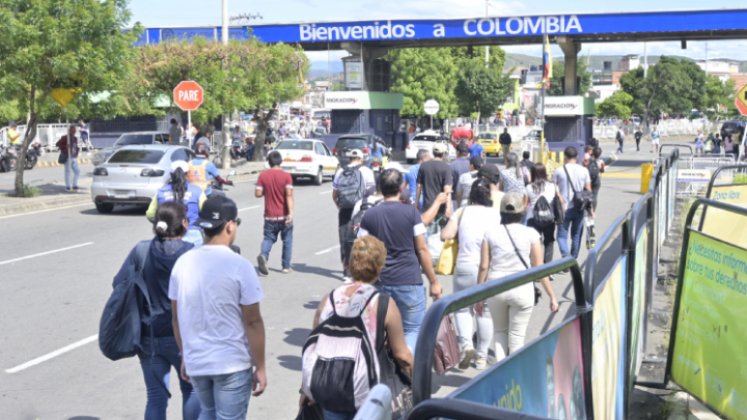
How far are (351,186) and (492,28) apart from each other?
32.9m

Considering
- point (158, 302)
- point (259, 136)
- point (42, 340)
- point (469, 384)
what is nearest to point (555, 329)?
point (469, 384)

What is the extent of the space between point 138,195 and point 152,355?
51.2 ft

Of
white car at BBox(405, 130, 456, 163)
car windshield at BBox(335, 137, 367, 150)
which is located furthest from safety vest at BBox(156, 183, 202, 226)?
white car at BBox(405, 130, 456, 163)

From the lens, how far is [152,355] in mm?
5859

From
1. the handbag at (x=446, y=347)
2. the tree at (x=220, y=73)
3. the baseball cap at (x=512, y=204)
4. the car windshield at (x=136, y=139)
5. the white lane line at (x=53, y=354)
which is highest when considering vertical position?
the tree at (x=220, y=73)

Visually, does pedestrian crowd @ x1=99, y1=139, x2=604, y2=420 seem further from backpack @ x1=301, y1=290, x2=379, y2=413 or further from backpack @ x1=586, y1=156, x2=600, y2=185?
backpack @ x1=586, y1=156, x2=600, y2=185

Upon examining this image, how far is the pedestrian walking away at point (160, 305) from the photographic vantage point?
5848 millimetres

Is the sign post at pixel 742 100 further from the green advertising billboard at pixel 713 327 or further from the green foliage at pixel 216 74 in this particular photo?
the green advertising billboard at pixel 713 327

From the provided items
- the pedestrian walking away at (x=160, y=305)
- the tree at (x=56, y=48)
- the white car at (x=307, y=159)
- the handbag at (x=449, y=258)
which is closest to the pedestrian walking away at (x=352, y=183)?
the handbag at (x=449, y=258)

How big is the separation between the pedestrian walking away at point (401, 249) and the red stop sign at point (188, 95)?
23.7m

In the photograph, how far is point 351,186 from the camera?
37.0 ft

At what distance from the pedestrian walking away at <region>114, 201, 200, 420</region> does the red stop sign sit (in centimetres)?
2500

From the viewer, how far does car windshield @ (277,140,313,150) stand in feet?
99.5

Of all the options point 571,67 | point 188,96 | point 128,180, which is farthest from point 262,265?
point 571,67
